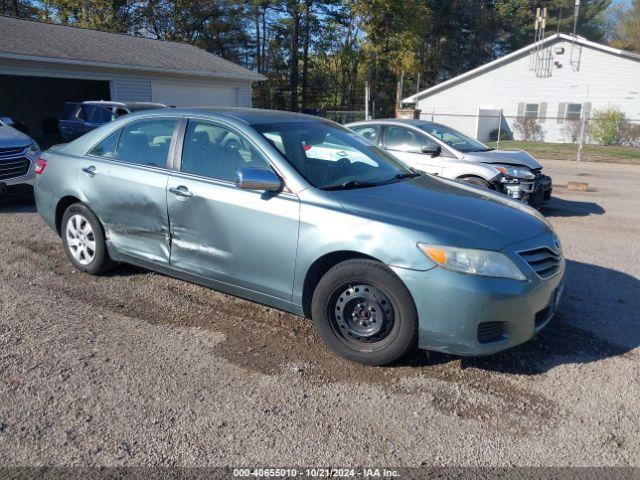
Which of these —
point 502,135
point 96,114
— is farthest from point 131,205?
point 502,135

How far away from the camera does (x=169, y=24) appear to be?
3488 cm

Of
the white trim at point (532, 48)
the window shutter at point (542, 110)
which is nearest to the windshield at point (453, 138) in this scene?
the white trim at point (532, 48)

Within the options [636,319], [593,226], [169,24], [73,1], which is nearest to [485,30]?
[169,24]

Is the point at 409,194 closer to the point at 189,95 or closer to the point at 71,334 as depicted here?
the point at 71,334

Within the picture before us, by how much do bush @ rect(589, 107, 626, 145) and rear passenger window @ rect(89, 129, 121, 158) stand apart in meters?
28.3

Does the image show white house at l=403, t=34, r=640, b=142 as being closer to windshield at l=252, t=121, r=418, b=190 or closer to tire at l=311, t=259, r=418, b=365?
windshield at l=252, t=121, r=418, b=190

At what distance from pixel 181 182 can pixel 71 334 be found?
1.41 m

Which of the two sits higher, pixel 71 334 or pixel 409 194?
pixel 409 194

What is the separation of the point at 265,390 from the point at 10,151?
6914mm

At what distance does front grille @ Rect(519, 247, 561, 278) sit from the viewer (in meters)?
3.57

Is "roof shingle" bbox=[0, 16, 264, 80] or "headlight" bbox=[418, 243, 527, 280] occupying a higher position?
"roof shingle" bbox=[0, 16, 264, 80]

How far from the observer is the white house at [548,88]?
98.1 ft

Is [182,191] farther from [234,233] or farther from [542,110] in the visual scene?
[542,110]

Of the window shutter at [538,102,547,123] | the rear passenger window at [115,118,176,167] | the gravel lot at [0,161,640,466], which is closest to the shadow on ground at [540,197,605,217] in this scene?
the gravel lot at [0,161,640,466]
